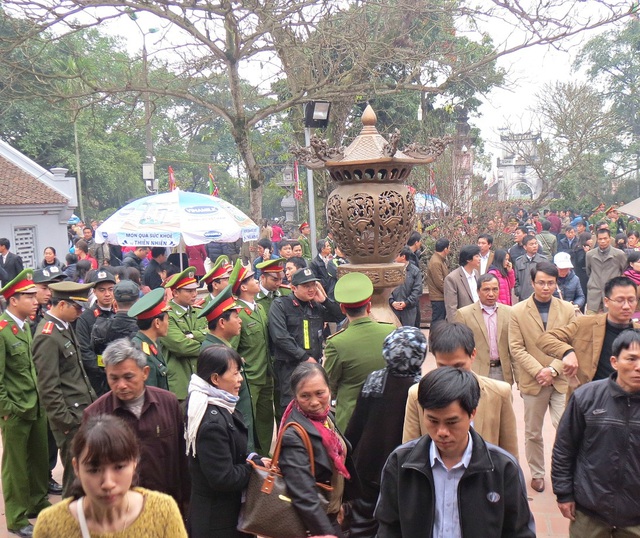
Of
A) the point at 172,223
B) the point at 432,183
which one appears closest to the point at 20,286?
the point at 172,223

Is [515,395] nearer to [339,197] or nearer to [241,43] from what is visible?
[339,197]

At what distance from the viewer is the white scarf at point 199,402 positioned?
10.6ft

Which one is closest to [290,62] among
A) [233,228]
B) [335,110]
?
[233,228]

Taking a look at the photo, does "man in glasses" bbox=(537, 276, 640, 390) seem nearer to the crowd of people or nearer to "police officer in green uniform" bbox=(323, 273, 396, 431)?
the crowd of people

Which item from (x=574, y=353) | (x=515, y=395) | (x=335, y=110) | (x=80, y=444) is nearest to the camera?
(x=80, y=444)

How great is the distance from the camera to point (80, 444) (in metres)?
2.25

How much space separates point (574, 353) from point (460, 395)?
7.57ft

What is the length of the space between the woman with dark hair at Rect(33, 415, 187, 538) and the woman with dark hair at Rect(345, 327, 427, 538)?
59.6 inches

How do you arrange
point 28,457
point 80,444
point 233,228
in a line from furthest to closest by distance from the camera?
point 233,228, point 28,457, point 80,444

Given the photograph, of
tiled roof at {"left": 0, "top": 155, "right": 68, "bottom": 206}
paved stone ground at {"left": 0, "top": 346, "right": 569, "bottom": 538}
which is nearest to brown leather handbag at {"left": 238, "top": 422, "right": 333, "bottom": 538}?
paved stone ground at {"left": 0, "top": 346, "right": 569, "bottom": 538}

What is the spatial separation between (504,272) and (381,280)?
4.30 meters

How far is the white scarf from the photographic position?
3.24m

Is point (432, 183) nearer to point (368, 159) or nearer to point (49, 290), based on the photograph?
point (368, 159)

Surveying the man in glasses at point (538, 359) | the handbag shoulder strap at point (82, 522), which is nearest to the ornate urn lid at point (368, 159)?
the man in glasses at point (538, 359)
